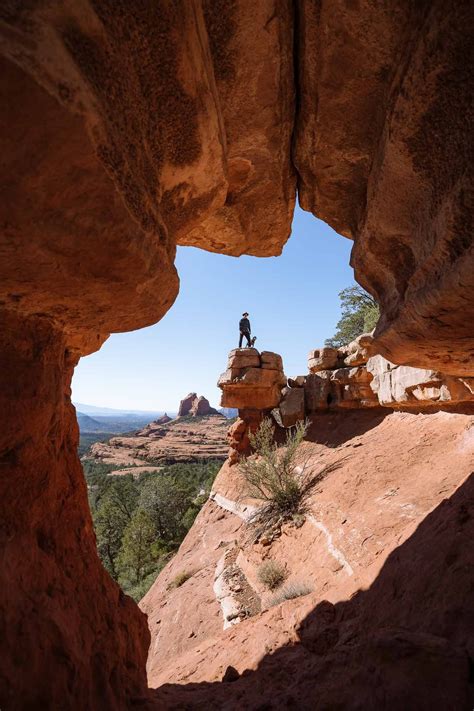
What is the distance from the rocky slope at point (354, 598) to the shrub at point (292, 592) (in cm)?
18

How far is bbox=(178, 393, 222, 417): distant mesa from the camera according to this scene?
265 feet

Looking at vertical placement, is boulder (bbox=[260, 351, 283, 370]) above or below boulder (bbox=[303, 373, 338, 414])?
above

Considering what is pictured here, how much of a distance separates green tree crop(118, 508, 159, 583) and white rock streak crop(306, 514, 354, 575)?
39.0ft

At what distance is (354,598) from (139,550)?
15.2 meters

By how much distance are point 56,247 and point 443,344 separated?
7.53 feet

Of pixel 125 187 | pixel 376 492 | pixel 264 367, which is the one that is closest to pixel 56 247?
pixel 125 187

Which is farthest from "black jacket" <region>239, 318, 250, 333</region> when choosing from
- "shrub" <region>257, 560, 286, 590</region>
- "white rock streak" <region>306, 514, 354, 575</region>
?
"shrub" <region>257, 560, 286, 590</region>

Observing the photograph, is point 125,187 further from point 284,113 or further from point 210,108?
point 284,113

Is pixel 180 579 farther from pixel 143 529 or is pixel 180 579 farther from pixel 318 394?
pixel 143 529

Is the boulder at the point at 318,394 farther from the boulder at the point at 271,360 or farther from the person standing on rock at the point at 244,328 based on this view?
the person standing on rock at the point at 244,328

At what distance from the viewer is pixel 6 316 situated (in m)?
1.74

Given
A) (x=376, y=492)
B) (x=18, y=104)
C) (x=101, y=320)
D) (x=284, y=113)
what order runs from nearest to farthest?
(x=18, y=104), (x=101, y=320), (x=284, y=113), (x=376, y=492)

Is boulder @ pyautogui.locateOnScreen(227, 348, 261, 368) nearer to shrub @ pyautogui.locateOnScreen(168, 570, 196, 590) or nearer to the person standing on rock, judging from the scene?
the person standing on rock

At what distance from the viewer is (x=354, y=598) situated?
3.27 meters
